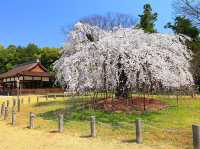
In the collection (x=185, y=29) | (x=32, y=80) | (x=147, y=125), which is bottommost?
(x=147, y=125)

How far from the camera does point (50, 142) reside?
1205 centimetres

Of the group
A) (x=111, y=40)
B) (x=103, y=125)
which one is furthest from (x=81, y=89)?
(x=103, y=125)

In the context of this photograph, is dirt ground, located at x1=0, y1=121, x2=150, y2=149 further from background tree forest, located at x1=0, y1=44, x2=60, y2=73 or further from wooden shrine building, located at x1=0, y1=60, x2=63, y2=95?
background tree forest, located at x1=0, y1=44, x2=60, y2=73

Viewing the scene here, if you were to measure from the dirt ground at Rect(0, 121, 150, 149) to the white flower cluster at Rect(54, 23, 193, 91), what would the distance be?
19.2ft

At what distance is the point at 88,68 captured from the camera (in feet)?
65.0

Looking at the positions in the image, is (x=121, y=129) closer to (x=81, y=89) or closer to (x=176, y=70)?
(x=81, y=89)

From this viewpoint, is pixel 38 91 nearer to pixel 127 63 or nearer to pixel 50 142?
pixel 127 63

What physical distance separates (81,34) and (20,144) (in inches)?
526

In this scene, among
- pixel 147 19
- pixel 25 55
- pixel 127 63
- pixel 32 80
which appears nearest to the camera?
pixel 127 63

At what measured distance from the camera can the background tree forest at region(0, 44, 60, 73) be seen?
236ft

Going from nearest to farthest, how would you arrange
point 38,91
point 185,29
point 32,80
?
point 185,29
point 38,91
point 32,80

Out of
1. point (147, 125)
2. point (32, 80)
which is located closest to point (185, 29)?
point (32, 80)

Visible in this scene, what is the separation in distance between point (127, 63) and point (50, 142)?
336 inches

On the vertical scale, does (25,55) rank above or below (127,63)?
above
